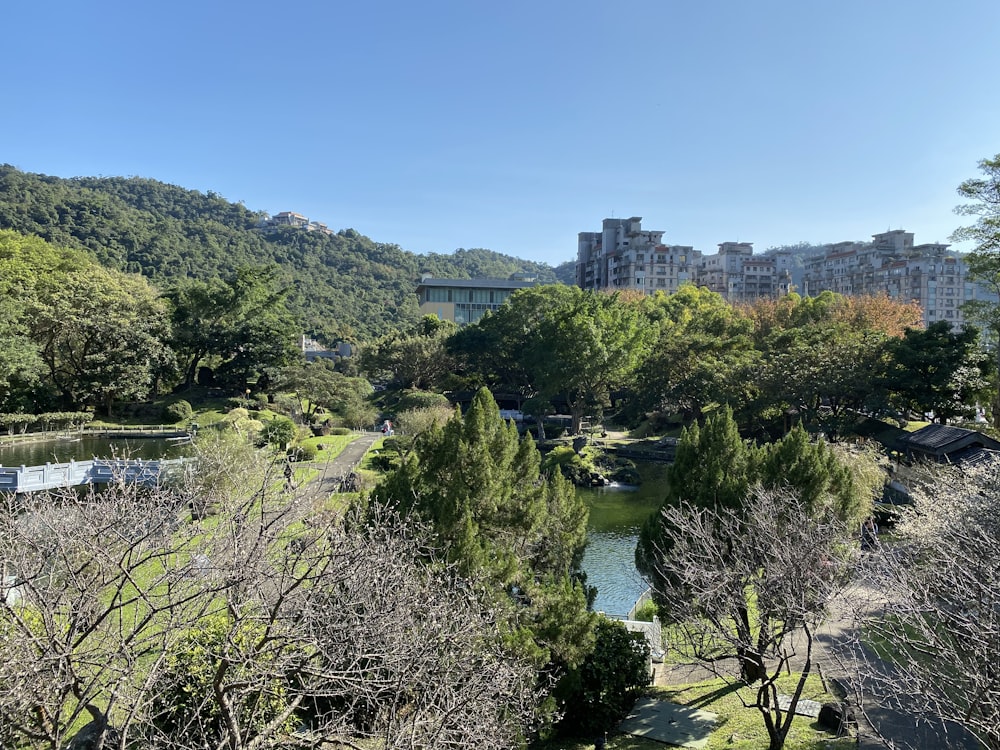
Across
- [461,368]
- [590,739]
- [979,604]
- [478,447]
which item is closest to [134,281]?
[461,368]

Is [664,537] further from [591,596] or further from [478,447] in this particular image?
[478,447]

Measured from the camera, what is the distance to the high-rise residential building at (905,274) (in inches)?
2648

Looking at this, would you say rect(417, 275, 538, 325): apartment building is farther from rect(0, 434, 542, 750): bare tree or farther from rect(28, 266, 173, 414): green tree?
rect(0, 434, 542, 750): bare tree

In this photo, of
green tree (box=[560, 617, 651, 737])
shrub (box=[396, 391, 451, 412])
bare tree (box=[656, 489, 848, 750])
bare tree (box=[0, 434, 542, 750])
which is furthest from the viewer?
shrub (box=[396, 391, 451, 412])

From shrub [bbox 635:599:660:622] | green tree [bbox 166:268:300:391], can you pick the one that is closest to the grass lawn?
shrub [bbox 635:599:660:622]

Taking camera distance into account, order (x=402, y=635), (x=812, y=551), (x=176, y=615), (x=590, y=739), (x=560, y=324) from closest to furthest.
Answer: (x=176, y=615)
(x=402, y=635)
(x=812, y=551)
(x=590, y=739)
(x=560, y=324)

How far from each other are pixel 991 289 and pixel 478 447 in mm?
24053

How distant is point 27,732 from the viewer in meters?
4.29

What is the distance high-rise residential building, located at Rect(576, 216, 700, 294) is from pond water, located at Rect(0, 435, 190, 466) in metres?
49.5

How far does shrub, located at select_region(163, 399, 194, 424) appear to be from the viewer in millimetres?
35094

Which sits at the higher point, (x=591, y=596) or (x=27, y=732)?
(x=27, y=732)

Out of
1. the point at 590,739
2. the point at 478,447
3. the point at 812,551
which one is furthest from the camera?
the point at 478,447

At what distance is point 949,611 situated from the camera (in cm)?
546

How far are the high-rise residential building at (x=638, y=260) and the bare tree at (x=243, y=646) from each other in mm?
63058
